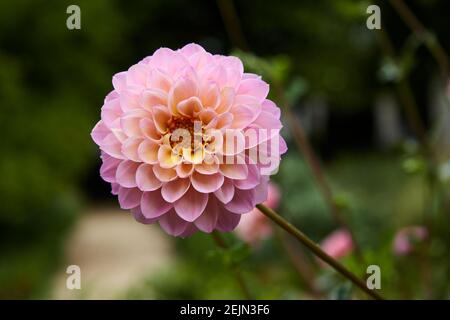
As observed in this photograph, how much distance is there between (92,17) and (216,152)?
808 cm

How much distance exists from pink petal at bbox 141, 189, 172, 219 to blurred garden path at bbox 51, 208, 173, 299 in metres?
5.52

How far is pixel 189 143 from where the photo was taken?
29.6 inches

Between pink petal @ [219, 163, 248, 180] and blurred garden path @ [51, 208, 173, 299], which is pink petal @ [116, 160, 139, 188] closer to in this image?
pink petal @ [219, 163, 248, 180]

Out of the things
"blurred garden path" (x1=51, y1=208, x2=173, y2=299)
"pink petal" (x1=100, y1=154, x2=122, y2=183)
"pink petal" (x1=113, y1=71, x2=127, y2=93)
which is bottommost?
"pink petal" (x1=100, y1=154, x2=122, y2=183)

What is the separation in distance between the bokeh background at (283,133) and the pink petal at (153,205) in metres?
0.24

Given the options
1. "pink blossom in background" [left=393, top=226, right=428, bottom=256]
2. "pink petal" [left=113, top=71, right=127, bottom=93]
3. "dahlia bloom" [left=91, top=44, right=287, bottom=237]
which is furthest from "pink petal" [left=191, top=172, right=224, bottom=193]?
"pink blossom in background" [left=393, top=226, right=428, bottom=256]

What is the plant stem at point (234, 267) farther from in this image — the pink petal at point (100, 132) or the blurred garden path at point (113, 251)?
the blurred garden path at point (113, 251)

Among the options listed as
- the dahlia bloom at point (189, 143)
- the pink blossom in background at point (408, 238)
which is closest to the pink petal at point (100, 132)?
the dahlia bloom at point (189, 143)

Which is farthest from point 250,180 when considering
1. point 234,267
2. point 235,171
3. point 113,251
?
point 113,251

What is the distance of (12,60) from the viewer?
8.06m

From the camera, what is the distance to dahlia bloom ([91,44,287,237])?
0.72 metres

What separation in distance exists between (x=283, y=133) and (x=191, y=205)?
2601mm

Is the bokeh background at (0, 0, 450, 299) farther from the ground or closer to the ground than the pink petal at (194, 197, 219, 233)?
farther from the ground
